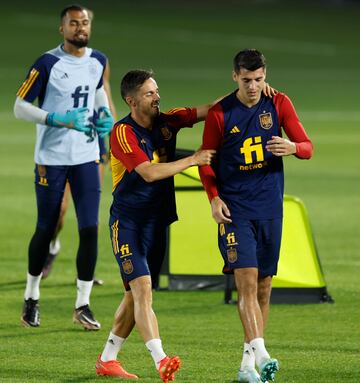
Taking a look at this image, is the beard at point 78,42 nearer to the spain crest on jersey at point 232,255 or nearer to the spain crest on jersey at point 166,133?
the spain crest on jersey at point 166,133

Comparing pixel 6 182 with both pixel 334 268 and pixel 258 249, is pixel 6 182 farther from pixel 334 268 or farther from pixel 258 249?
pixel 258 249

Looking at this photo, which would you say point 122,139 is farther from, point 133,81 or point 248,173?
point 248,173

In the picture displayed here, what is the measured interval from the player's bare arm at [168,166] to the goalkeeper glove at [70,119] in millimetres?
2057

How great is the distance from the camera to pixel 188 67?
122 feet

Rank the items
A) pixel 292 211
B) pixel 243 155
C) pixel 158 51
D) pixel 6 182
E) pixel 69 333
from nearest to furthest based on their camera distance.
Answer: pixel 243 155, pixel 69 333, pixel 292 211, pixel 6 182, pixel 158 51

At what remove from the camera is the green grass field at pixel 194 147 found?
32.8 ft

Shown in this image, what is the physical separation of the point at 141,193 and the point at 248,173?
70cm

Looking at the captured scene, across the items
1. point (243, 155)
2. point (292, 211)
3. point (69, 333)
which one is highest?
point (243, 155)

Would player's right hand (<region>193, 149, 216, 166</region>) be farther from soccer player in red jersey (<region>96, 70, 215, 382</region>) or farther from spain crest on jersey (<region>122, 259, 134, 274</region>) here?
spain crest on jersey (<region>122, 259, 134, 274</region>)

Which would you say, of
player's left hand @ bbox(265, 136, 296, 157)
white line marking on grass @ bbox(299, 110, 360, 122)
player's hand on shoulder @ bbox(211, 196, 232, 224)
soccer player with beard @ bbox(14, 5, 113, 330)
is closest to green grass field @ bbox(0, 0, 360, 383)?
white line marking on grass @ bbox(299, 110, 360, 122)

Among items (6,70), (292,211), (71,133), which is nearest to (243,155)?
(71,133)

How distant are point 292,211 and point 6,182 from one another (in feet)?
25.5

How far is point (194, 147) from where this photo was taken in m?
21.9

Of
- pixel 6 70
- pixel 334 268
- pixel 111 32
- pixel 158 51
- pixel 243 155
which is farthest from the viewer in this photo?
pixel 111 32
